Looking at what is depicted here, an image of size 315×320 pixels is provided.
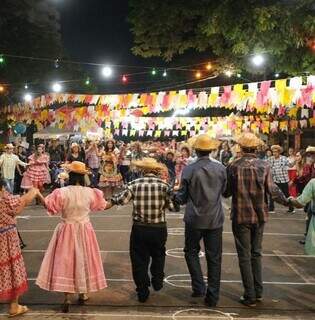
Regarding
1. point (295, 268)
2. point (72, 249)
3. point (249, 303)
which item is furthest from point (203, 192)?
point (295, 268)

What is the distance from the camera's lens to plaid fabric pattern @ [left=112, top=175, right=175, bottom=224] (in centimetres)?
624

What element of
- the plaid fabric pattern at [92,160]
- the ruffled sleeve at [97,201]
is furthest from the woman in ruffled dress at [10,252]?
the plaid fabric pattern at [92,160]

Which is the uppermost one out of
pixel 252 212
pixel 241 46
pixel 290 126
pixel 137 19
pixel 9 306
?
pixel 137 19

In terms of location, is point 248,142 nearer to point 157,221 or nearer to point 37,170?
point 157,221

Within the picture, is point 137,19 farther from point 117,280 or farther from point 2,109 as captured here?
point 2,109

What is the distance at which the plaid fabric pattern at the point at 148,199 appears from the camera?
246 inches

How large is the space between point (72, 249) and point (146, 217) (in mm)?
941

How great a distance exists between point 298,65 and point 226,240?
9353mm

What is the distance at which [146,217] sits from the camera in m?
6.25

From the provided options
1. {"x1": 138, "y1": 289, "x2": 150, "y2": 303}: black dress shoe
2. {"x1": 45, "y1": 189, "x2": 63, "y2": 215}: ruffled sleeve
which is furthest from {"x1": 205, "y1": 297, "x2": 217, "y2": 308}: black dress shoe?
{"x1": 45, "y1": 189, "x2": 63, "y2": 215}: ruffled sleeve

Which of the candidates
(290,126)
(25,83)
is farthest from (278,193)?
(25,83)

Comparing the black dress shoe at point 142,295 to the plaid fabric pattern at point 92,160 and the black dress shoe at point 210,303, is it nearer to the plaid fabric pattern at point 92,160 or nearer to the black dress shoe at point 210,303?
the black dress shoe at point 210,303

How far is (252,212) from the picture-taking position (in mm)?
6207

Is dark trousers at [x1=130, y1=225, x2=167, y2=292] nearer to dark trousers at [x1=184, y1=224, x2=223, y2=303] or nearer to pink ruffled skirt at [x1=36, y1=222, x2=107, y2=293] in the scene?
dark trousers at [x1=184, y1=224, x2=223, y2=303]
